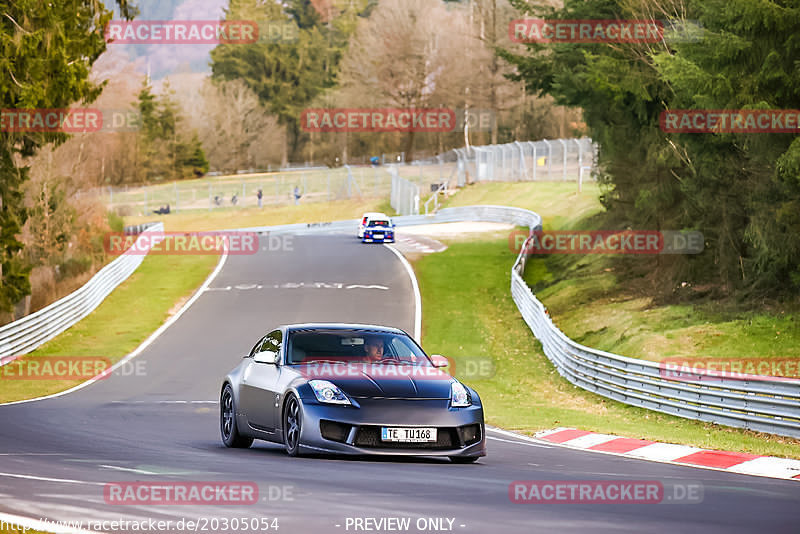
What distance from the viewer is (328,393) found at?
36.9ft

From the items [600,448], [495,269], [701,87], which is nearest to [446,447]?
[600,448]

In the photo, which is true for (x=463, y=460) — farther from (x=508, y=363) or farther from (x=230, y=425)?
(x=508, y=363)

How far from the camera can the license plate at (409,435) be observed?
11.0 meters

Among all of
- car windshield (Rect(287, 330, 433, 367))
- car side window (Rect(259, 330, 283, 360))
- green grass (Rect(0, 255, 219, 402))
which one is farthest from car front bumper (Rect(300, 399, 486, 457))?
green grass (Rect(0, 255, 219, 402))

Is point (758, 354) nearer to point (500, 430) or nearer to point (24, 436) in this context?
point (500, 430)

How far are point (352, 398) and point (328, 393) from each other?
0.84 ft

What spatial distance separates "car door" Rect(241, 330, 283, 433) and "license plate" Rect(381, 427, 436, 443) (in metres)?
1.54

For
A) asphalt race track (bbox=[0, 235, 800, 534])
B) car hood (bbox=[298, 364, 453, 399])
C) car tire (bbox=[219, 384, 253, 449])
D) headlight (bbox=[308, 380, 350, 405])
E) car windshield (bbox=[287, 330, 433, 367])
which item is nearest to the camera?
asphalt race track (bbox=[0, 235, 800, 534])

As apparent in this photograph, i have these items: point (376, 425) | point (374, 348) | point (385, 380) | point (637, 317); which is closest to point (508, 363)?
point (637, 317)

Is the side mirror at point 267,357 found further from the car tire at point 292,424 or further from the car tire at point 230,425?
the car tire at point 230,425

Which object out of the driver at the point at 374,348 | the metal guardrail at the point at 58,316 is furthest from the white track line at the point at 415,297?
the driver at the point at 374,348

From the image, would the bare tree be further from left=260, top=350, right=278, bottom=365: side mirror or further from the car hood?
the car hood

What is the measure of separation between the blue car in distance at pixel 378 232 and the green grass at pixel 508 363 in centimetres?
425

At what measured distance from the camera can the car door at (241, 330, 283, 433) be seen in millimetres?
12219
